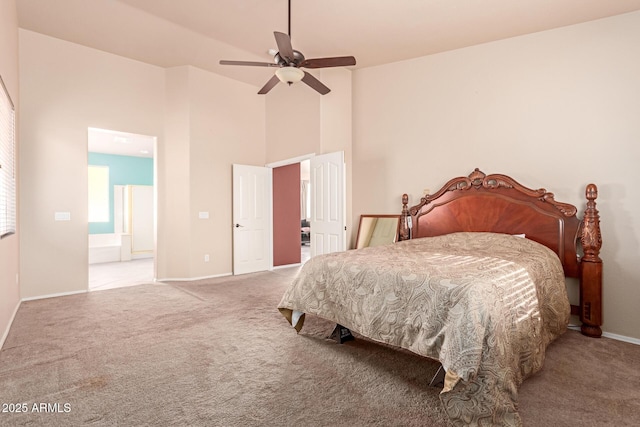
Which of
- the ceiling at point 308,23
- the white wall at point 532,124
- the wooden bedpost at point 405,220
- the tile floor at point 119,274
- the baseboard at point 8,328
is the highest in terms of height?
the ceiling at point 308,23

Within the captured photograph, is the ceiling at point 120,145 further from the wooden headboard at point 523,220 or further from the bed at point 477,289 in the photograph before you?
the bed at point 477,289

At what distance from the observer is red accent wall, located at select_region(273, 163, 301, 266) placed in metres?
6.71

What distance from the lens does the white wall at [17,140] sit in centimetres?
296

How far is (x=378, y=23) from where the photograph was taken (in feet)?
12.0

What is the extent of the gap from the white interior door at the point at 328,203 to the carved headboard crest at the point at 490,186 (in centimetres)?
99

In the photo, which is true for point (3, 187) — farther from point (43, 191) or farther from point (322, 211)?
point (322, 211)

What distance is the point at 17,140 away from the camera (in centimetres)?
409

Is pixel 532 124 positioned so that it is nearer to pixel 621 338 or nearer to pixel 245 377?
pixel 621 338

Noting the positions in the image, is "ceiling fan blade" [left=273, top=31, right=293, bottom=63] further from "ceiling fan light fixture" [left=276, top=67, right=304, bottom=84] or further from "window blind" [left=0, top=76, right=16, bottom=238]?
"window blind" [left=0, top=76, right=16, bottom=238]

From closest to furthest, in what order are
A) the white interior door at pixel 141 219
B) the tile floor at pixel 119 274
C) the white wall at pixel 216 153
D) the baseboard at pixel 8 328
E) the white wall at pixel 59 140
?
the baseboard at pixel 8 328 < the white wall at pixel 59 140 < the tile floor at pixel 119 274 < the white wall at pixel 216 153 < the white interior door at pixel 141 219

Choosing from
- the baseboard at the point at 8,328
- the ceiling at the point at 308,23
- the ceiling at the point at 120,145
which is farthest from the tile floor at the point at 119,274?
the ceiling at the point at 308,23

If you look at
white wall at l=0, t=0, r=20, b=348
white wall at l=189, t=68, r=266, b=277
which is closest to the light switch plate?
white wall at l=0, t=0, r=20, b=348

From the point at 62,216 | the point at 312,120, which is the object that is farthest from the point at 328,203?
the point at 62,216

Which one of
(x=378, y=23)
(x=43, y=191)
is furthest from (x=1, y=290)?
(x=378, y=23)
